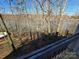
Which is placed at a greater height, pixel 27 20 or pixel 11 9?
pixel 11 9

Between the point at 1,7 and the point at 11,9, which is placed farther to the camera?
the point at 11,9

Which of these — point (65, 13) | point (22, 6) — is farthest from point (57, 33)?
point (22, 6)

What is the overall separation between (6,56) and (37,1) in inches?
159

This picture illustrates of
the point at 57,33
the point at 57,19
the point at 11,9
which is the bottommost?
the point at 57,33

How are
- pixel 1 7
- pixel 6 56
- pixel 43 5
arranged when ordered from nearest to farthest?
pixel 6 56 < pixel 1 7 < pixel 43 5

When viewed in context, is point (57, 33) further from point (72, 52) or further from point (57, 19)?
point (72, 52)

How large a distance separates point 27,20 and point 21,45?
1.73 m

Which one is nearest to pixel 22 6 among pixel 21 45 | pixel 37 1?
pixel 37 1

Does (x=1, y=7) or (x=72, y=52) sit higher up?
(x=1, y=7)

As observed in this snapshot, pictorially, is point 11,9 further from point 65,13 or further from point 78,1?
point 78,1

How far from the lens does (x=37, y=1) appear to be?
8633mm

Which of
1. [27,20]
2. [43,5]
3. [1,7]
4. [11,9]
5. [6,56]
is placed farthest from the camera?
[43,5]

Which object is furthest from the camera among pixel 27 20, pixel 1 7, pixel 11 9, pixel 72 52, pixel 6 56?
pixel 27 20

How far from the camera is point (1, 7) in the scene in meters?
6.96
